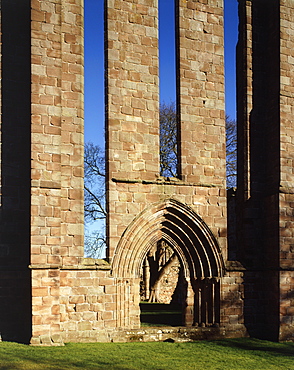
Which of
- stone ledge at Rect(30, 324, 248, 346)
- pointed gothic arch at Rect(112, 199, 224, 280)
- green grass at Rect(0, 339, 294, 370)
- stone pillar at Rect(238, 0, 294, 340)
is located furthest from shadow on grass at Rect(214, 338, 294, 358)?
pointed gothic arch at Rect(112, 199, 224, 280)

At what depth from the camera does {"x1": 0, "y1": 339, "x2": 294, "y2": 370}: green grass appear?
7965 millimetres

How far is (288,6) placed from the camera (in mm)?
11859

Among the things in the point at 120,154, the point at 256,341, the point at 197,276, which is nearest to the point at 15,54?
the point at 120,154

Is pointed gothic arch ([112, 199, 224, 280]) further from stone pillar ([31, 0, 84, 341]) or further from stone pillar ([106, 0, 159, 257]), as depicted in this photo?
stone pillar ([31, 0, 84, 341])

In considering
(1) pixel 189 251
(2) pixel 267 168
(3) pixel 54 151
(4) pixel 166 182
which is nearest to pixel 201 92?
(4) pixel 166 182

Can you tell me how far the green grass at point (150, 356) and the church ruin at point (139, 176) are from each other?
Answer: 488 mm

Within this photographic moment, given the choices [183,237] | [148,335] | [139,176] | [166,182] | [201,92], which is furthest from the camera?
[201,92]

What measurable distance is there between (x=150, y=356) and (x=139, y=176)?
3.63 meters

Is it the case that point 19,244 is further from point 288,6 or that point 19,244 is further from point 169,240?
point 288,6

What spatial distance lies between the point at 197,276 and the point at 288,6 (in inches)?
259

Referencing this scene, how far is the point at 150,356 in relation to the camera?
8.85 m

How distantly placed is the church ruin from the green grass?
0.49 m

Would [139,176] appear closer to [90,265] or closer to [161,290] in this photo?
[90,265]

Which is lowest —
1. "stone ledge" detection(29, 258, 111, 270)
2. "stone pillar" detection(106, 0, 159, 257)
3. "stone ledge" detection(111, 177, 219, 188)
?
"stone ledge" detection(29, 258, 111, 270)
